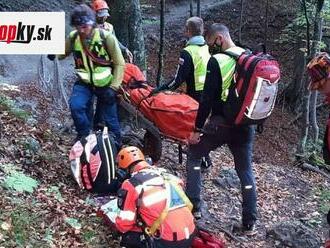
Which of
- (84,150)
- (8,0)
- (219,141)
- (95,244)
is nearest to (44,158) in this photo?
(84,150)

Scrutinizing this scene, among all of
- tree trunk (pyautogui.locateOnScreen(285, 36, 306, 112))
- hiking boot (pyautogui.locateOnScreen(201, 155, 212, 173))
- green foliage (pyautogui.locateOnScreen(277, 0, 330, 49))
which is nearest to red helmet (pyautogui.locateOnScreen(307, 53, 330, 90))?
hiking boot (pyautogui.locateOnScreen(201, 155, 212, 173))

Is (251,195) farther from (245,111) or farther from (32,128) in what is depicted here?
(32,128)

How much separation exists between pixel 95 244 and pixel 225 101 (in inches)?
89.4

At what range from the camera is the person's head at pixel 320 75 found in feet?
16.1

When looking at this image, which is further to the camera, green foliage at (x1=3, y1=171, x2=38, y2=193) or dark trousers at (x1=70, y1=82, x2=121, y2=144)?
dark trousers at (x1=70, y1=82, x2=121, y2=144)

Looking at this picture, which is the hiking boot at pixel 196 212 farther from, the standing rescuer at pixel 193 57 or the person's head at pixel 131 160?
the standing rescuer at pixel 193 57

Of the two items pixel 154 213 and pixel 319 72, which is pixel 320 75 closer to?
pixel 319 72

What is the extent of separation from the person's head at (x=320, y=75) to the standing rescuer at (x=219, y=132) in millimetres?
1487

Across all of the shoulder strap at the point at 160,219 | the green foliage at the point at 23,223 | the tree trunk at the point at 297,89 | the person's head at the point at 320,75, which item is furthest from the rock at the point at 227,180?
the tree trunk at the point at 297,89

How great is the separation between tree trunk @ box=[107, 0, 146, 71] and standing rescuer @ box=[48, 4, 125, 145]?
6.49 feet

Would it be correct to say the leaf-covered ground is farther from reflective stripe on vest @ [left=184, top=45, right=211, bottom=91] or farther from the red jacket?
reflective stripe on vest @ [left=184, top=45, right=211, bottom=91]

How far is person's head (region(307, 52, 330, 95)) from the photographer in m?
4.91

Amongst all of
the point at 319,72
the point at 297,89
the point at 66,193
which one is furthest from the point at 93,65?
the point at 297,89

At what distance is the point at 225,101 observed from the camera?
6.47 metres
